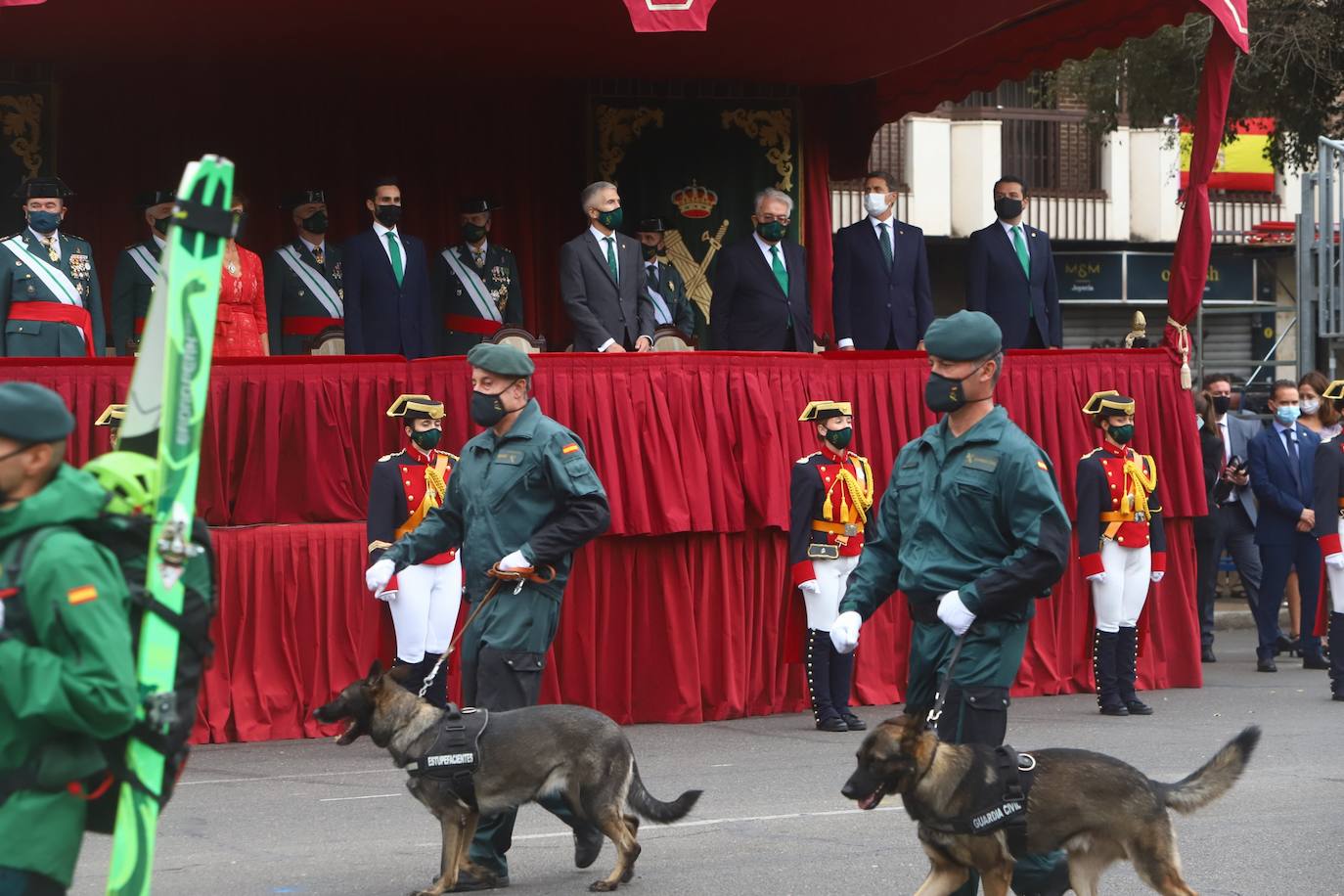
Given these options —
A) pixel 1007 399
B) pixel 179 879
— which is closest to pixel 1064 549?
pixel 179 879

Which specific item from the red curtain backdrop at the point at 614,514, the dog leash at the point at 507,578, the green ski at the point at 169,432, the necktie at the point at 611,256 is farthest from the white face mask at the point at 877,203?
the green ski at the point at 169,432

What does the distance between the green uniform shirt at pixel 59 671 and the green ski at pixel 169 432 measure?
90 millimetres

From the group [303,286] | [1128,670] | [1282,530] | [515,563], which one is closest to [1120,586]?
[1128,670]

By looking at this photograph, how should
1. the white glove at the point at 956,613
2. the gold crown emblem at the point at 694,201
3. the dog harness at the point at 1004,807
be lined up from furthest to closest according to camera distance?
1. the gold crown emblem at the point at 694,201
2. the white glove at the point at 956,613
3. the dog harness at the point at 1004,807

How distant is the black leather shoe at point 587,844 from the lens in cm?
835

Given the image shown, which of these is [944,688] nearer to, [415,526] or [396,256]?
[415,526]

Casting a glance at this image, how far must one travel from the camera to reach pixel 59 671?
4.46m

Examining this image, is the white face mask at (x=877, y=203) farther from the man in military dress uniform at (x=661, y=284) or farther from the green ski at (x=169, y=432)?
the green ski at (x=169, y=432)

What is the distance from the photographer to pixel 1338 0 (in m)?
21.9

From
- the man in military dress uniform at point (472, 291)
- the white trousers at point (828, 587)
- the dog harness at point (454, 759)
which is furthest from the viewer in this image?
the man in military dress uniform at point (472, 291)

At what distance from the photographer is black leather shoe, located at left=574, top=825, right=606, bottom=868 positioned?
8352 millimetres

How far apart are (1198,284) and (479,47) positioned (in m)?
5.93

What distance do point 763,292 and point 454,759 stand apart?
25.0 feet

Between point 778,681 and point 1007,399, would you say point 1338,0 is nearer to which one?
point 1007,399
